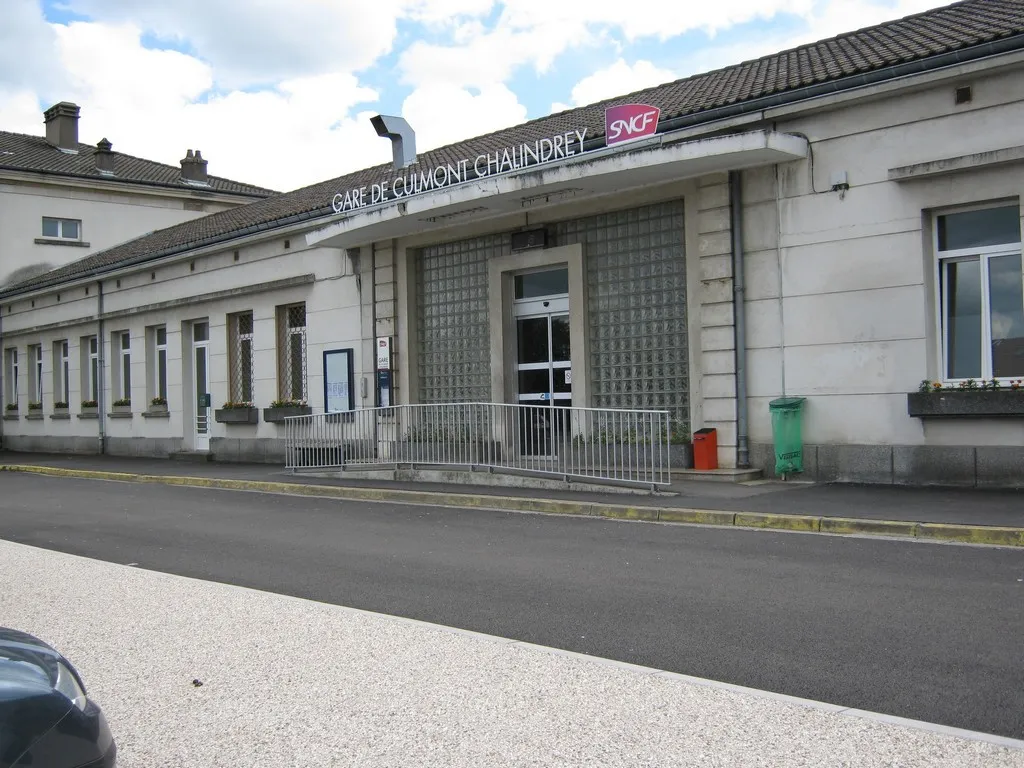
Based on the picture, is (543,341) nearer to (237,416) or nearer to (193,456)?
(237,416)

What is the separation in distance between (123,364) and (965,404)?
22.5 metres

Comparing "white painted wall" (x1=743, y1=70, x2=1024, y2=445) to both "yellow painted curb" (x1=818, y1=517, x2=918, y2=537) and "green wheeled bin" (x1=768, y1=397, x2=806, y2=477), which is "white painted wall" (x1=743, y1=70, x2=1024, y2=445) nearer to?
"green wheeled bin" (x1=768, y1=397, x2=806, y2=477)

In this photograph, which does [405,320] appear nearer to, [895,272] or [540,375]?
[540,375]

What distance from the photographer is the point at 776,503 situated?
10.8m

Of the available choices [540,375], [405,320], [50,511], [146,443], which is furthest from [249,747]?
[146,443]

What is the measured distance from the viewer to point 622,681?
184 inches

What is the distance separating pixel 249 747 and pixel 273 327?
59.7ft

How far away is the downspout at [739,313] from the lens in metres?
13.6

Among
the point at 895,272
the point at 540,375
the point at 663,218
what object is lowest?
the point at 540,375

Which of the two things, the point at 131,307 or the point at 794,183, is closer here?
the point at 794,183

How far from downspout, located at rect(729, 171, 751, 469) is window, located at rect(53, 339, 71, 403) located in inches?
903

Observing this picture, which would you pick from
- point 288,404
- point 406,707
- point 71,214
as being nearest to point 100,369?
point 71,214

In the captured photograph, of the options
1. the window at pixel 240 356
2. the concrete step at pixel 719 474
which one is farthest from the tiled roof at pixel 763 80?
the concrete step at pixel 719 474

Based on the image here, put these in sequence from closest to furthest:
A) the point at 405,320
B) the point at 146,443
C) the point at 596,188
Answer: the point at 596,188 < the point at 405,320 < the point at 146,443
